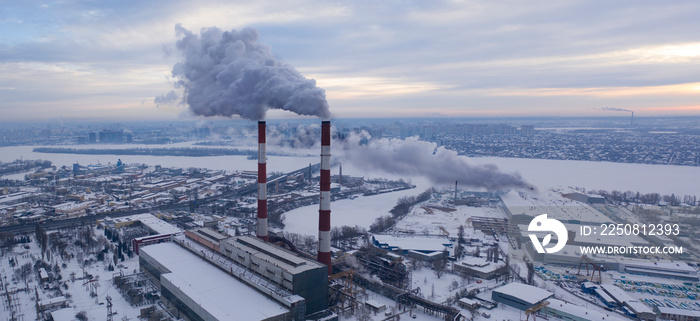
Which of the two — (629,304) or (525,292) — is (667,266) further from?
(525,292)

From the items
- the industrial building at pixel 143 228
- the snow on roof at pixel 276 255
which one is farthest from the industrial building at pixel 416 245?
the industrial building at pixel 143 228

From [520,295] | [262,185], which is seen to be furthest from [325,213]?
[520,295]

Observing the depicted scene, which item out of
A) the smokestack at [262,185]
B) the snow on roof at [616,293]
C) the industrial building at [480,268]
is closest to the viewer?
the snow on roof at [616,293]

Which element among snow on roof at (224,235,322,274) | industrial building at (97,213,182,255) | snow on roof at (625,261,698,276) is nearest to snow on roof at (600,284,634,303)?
snow on roof at (625,261,698,276)

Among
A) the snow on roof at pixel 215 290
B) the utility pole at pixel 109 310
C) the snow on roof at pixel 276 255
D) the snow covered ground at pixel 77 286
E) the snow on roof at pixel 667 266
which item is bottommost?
the snow covered ground at pixel 77 286

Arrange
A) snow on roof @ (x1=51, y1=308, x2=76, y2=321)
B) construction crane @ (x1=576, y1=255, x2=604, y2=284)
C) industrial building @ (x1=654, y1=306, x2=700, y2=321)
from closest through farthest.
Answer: snow on roof @ (x1=51, y1=308, x2=76, y2=321), industrial building @ (x1=654, y1=306, x2=700, y2=321), construction crane @ (x1=576, y1=255, x2=604, y2=284)

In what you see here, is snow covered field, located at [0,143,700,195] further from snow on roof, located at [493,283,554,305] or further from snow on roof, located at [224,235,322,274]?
snow on roof, located at [224,235,322,274]

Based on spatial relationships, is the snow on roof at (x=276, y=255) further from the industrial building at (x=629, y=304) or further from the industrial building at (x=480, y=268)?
the industrial building at (x=629, y=304)
